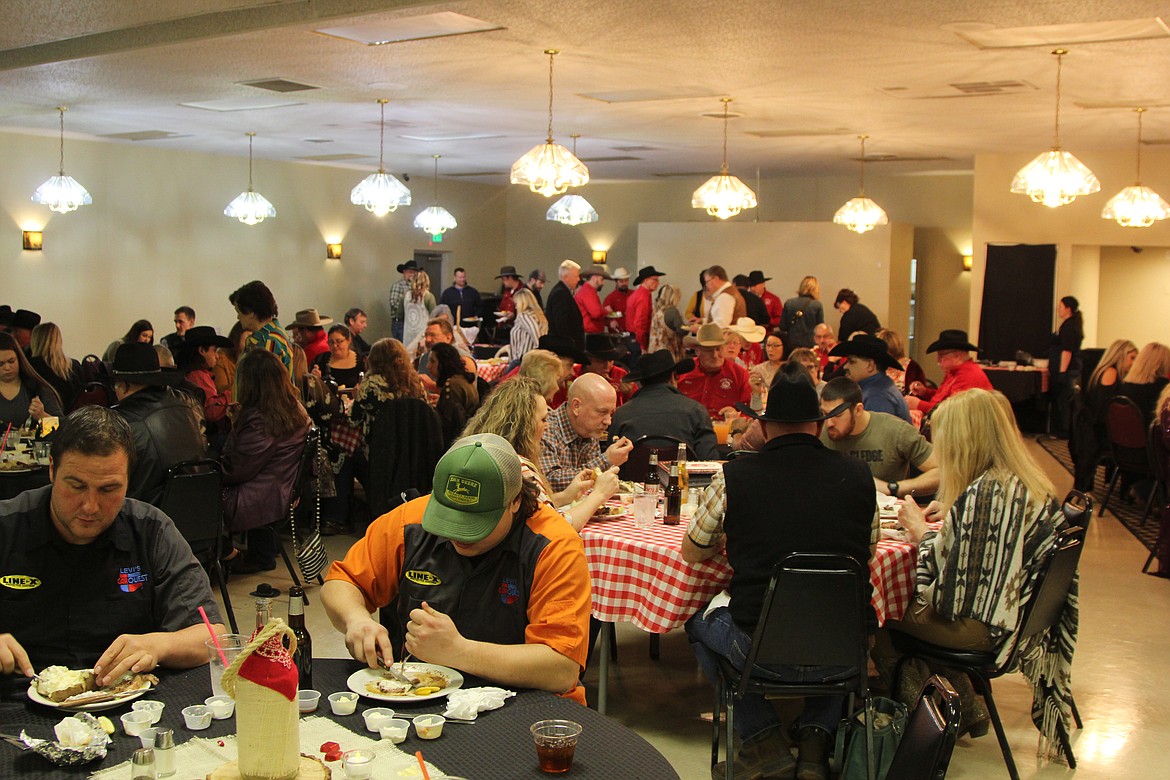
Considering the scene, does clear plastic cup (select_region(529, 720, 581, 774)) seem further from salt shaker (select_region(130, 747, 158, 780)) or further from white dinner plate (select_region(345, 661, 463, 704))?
salt shaker (select_region(130, 747, 158, 780))

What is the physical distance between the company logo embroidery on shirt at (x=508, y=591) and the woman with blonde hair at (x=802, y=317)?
1092cm

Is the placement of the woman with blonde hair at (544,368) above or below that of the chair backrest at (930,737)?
above

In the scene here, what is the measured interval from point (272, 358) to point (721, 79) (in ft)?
12.2

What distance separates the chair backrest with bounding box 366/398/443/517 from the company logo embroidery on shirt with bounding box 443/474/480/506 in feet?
13.6

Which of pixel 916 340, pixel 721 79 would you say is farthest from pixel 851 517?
pixel 916 340

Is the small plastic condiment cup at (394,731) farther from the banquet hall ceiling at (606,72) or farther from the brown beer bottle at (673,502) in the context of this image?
the banquet hall ceiling at (606,72)

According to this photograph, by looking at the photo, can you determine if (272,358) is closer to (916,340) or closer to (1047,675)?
(1047,675)

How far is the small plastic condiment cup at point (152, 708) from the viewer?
219cm

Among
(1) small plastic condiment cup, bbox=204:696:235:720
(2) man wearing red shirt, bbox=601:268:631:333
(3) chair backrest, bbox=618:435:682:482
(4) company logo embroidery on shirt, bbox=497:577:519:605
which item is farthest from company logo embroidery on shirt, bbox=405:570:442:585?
(2) man wearing red shirt, bbox=601:268:631:333

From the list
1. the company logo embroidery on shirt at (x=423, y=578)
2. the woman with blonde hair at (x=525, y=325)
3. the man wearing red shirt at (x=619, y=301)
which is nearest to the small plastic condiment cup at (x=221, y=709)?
the company logo embroidery on shirt at (x=423, y=578)

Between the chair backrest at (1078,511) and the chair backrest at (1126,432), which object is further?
the chair backrest at (1126,432)

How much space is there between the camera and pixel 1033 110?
912cm

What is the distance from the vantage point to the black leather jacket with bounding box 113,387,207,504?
5.22 metres

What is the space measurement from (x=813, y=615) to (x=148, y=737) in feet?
6.90
